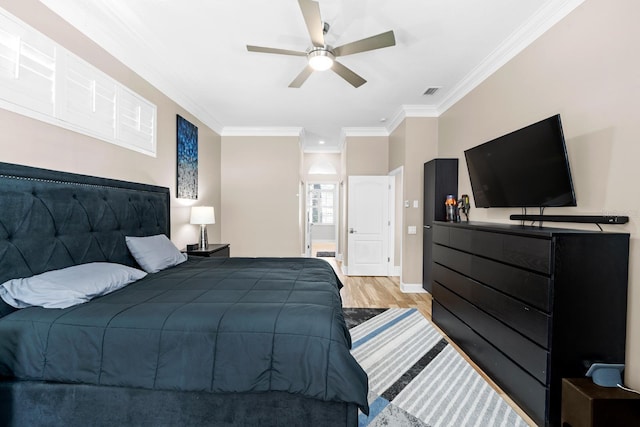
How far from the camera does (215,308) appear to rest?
1501 mm

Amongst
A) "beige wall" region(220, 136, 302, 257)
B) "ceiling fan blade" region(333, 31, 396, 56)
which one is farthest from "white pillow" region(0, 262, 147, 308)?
"beige wall" region(220, 136, 302, 257)

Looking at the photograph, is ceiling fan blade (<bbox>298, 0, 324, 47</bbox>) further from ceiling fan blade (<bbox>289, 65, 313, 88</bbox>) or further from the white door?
the white door

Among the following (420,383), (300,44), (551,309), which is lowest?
(420,383)

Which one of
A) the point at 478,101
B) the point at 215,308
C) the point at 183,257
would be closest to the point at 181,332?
the point at 215,308

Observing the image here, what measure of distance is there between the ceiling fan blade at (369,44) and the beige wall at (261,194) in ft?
10.5

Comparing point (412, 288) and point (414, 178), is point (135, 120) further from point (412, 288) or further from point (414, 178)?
point (412, 288)

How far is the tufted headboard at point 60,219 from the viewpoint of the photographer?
1.62 m

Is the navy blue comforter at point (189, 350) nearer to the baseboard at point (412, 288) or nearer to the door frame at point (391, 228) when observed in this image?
the baseboard at point (412, 288)

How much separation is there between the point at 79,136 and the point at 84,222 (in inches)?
26.9

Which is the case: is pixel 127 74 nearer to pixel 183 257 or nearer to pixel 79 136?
pixel 79 136

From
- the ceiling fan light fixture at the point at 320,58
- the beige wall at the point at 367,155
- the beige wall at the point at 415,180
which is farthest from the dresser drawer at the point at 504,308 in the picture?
the beige wall at the point at 367,155

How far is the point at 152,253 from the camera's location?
8.28ft

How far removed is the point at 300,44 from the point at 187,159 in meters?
2.24

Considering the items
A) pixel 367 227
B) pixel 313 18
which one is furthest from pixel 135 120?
pixel 367 227
